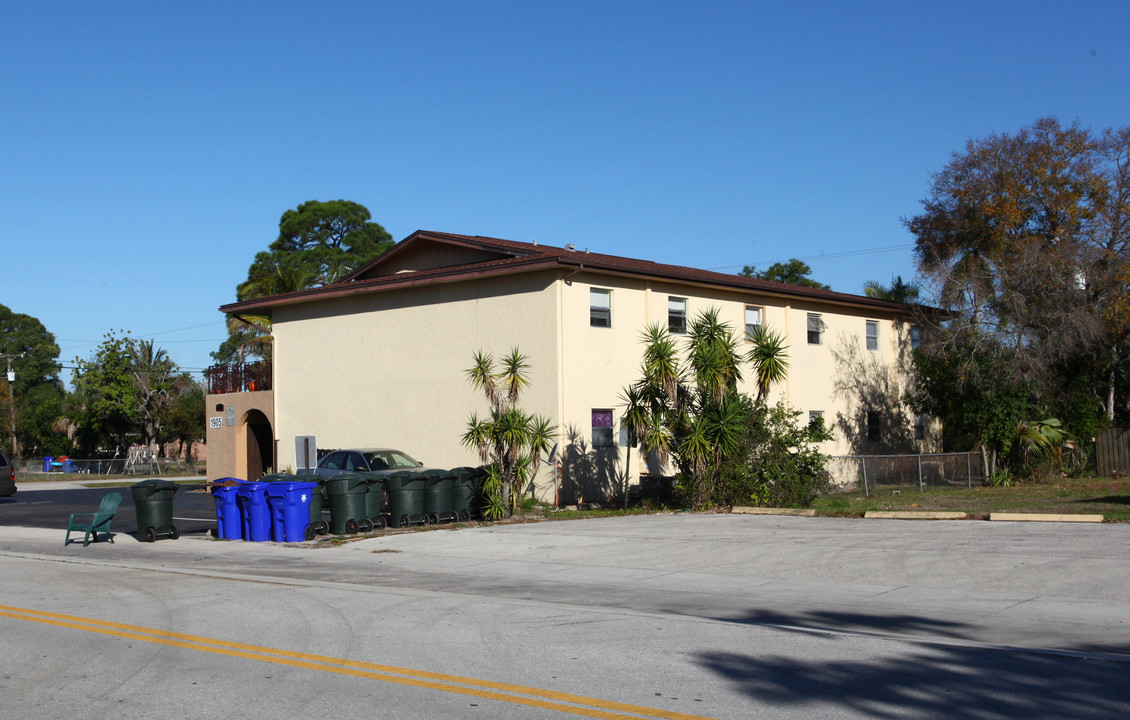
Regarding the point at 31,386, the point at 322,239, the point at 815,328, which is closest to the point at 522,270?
the point at 815,328

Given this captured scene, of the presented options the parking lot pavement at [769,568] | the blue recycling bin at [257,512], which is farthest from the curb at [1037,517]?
the blue recycling bin at [257,512]

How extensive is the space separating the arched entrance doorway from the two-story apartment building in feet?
0.22

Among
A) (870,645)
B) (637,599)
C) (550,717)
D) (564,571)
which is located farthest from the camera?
(564,571)

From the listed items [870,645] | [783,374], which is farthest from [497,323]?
[870,645]

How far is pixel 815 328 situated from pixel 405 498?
53.4 ft

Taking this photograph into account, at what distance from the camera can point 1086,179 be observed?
112 feet

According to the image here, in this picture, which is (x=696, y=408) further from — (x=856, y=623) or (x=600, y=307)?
(x=856, y=623)

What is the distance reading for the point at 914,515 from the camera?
1822 centimetres

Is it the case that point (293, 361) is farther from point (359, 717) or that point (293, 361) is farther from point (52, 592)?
point (359, 717)

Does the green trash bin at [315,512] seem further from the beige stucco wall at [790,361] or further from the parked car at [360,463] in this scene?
the beige stucco wall at [790,361]

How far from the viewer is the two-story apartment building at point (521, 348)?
78.1 ft

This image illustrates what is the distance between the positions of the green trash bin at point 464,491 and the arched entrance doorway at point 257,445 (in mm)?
14535

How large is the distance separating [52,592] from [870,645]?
9975mm

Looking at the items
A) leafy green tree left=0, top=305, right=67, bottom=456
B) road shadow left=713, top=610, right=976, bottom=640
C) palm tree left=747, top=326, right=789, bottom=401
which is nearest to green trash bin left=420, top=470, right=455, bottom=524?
palm tree left=747, top=326, right=789, bottom=401
